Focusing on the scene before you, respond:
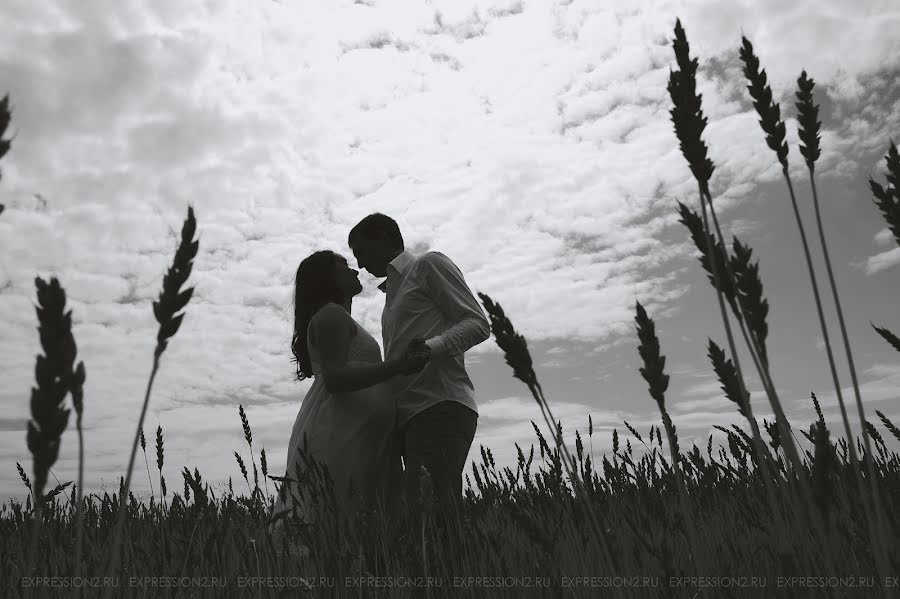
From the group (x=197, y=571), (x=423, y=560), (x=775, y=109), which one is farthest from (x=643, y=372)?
(x=197, y=571)

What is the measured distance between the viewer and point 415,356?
10.6ft

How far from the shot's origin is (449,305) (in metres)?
3.76

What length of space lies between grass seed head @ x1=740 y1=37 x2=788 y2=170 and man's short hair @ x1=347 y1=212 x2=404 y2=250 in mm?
3026

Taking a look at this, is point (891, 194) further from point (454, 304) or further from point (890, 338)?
point (454, 304)

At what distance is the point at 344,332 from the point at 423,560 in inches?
80.9

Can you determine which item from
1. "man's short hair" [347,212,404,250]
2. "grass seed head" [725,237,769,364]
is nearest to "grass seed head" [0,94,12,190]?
"grass seed head" [725,237,769,364]

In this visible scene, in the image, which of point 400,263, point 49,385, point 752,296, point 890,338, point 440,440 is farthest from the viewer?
point 400,263

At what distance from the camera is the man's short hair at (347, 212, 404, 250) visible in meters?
4.20

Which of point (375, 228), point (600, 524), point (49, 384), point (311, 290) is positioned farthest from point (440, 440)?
point (49, 384)

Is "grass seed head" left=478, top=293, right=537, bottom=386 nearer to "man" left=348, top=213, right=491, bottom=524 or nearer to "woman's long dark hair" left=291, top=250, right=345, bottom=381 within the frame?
"man" left=348, top=213, right=491, bottom=524

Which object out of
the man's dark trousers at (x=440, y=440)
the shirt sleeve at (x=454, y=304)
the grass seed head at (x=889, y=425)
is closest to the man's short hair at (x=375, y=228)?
the shirt sleeve at (x=454, y=304)

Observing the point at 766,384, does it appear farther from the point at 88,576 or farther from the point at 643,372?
the point at 88,576

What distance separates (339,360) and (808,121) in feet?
9.22

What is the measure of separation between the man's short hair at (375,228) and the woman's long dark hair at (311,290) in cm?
24
